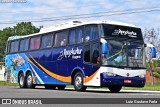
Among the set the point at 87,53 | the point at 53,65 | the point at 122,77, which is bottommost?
the point at 122,77

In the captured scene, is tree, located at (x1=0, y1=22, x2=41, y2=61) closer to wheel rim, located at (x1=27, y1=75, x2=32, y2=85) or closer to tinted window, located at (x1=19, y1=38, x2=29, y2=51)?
tinted window, located at (x1=19, y1=38, x2=29, y2=51)

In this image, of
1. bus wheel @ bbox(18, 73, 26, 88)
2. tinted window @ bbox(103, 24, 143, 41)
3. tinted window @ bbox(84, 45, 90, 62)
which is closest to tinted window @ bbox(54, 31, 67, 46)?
tinted window @ bbox(84, 45, 90, 62)

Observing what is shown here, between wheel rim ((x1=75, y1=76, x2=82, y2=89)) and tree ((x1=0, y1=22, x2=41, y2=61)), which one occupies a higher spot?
tree ((x1=0, y1=22, x2=41, y2=61))

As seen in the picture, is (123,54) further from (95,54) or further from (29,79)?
(29,79)

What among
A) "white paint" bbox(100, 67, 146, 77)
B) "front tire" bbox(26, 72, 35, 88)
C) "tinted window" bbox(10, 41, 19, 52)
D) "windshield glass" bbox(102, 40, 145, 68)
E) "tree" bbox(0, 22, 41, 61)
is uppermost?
"tree" bbox(0, 22, 41, 61)

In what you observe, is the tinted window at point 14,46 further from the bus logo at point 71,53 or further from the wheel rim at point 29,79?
the bus logo at point 71,53

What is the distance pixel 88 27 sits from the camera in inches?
808

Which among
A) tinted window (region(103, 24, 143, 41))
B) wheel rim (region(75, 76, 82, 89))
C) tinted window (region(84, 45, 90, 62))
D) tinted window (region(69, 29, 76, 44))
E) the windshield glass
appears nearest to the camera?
the windshield glass

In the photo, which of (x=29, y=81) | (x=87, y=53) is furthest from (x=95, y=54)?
(x=29, y=81)

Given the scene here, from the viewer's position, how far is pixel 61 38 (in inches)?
912

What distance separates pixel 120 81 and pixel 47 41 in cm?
690

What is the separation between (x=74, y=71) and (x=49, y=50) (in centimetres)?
344

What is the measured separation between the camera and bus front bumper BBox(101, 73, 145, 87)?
19277mm

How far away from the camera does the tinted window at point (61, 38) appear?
2275cm
